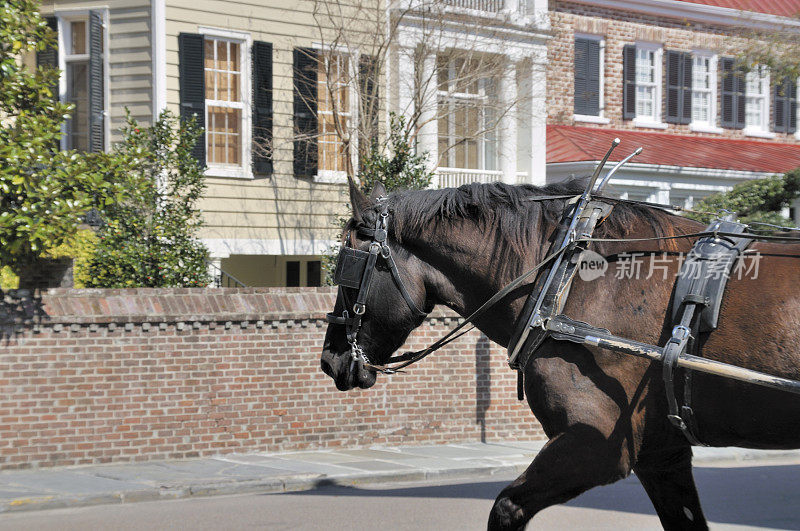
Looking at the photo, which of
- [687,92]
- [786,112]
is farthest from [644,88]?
[786,112]

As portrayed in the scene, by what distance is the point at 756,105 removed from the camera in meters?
25.2

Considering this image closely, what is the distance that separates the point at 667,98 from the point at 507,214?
20170 mm

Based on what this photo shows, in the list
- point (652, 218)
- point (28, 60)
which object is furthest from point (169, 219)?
point (652, 218)

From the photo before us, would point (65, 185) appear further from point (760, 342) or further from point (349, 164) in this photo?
point (760, 342)

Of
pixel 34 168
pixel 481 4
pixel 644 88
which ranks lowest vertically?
pixel 34 168

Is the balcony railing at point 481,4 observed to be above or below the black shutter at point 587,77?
above

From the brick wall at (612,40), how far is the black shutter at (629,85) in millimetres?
99

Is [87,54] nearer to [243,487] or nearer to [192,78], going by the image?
[192,78]

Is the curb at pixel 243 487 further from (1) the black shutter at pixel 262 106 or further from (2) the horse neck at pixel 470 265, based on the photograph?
(1) the black shutter at pixel 262 106

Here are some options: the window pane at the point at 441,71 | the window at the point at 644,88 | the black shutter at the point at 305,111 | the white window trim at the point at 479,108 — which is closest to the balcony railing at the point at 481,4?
the window pane at the point at 441,71

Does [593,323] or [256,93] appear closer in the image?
[593,323]

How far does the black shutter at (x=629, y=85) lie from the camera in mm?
23016

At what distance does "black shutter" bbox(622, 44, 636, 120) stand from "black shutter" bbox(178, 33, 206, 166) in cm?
1130

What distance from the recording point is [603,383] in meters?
4.23
